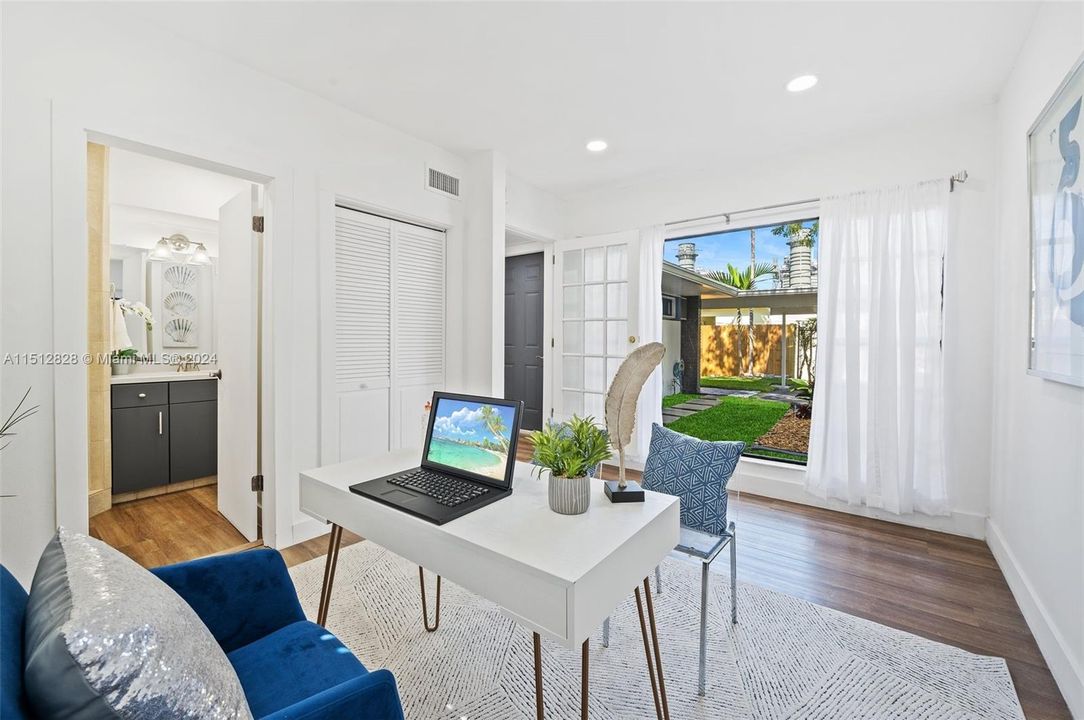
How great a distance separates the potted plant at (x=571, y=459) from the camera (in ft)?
4.19

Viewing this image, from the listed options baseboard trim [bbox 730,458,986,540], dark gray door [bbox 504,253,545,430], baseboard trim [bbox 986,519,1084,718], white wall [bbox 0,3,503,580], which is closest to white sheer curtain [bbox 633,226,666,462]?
baseboard trim [bbox 730,458,986,540]

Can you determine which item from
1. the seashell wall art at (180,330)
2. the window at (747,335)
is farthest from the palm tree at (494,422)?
the seashell wall art at (180,330)

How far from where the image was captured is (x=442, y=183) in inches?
140

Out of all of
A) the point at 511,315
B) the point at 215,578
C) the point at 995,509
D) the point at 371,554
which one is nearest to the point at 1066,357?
the point at 995,509

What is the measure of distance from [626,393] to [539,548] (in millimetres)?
516

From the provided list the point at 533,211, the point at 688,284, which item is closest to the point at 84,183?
the point at 533,211

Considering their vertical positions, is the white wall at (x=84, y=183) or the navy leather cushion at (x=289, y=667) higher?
the white wall at (x=84, y=183)

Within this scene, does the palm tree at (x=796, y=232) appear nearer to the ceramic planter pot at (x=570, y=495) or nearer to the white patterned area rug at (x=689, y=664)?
the white patterned area rug at (x=689, y=664)

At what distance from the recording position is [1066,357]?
1.66 m

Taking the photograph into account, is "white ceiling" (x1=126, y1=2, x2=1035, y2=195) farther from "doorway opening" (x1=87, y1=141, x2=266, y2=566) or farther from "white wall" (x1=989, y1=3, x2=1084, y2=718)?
"doorway opening" (x1=87, y1=141, x2=266, y2=566)

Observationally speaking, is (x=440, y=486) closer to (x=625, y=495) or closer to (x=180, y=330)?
(x=625, y=495)

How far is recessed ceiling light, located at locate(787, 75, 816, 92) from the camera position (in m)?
2.56

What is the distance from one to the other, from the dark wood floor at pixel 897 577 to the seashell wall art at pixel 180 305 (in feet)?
8.59

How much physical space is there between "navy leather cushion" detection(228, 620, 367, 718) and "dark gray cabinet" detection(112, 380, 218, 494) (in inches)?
122
